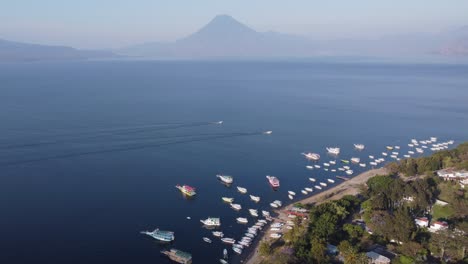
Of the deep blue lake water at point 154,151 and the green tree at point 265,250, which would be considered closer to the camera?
the green tree at point 265,250

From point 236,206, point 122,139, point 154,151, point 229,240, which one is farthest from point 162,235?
point 122,139

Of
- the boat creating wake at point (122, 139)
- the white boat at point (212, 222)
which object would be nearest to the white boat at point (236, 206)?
the white boat at point (212, 222)

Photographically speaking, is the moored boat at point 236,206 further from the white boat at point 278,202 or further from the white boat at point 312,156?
the white boat at point 312,156

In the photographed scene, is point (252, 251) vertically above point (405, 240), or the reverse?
point (405, 240)

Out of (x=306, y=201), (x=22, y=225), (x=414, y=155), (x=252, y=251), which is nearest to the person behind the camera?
(x=252, y=251)

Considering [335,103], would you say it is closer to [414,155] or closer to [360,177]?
[414,155]

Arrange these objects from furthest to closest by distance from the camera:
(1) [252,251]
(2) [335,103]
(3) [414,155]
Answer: (2) [335,103] → (3) [414,155] → (1) [252,251]

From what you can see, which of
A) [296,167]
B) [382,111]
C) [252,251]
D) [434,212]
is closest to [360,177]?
[296,167]
